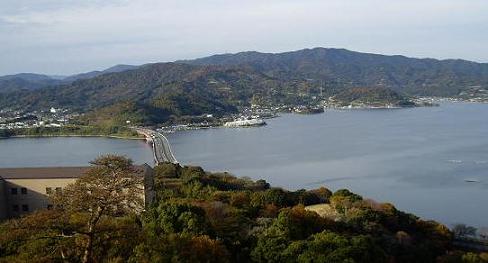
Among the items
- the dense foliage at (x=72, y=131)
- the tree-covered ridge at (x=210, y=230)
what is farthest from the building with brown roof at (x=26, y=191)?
the dense foliage at (x=72, y=131)

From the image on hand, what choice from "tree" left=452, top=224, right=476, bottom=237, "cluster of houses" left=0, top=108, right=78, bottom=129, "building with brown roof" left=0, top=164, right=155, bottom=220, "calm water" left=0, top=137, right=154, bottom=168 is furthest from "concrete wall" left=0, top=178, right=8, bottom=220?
"cluster of houses" left=0, top=108, right=78, bottom=129

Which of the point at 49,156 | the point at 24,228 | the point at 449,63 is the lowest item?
the point at 49,156

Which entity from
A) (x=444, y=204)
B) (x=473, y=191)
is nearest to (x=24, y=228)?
(x=444, y=204)

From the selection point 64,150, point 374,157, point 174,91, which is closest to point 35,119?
point 174,91

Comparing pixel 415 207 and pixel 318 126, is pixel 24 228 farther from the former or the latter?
pixel 318 126

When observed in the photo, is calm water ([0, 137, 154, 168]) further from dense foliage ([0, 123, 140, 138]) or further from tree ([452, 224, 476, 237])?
tree ([452, 224, 476, 237])

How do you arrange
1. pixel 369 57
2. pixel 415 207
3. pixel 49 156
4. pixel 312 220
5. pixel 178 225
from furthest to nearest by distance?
pixel 369 57 → pixel 49 156 → pixel 415 207 → pixel 312 220 → pixel 178 225

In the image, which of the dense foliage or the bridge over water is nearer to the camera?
the bridge over water
